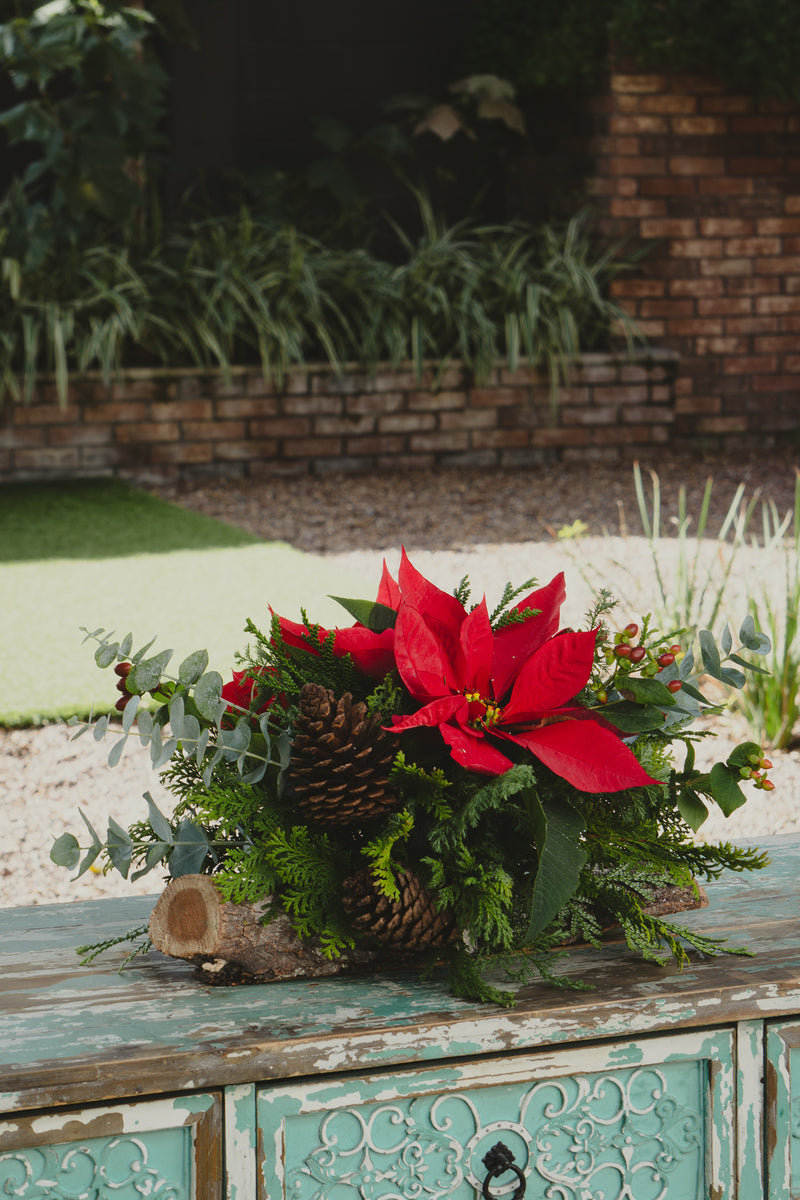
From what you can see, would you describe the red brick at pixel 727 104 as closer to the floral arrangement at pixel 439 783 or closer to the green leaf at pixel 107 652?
the floral arrangement at pixel 439 783

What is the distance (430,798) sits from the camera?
929 mm

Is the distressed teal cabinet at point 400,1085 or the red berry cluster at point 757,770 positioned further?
the red berry cluster at point 757,770

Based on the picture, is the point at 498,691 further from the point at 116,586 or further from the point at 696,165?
the point at 696,165

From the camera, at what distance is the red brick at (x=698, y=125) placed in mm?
6238

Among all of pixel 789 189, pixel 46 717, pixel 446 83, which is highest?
pixel 446 83

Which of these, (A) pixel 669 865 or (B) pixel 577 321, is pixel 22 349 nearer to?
(B) pixel 577 321

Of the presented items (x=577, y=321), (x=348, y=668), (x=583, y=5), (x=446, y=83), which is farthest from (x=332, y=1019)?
(x=446, y=83)

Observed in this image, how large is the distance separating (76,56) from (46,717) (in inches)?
132

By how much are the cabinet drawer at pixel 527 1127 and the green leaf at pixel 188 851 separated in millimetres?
200

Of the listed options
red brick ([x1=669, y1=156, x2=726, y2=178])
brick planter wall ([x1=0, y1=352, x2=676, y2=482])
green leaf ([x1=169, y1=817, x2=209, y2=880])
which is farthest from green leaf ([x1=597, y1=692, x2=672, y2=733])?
red brick ([x1=669, y1=156, x2=726, y2=178])

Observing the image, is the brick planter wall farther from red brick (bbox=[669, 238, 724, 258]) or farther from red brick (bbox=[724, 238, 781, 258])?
red brick (bbox=[724, 238, 781, 258])

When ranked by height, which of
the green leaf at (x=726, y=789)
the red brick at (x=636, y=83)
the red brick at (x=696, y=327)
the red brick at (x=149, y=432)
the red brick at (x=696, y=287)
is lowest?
the green leaf at (x=726, y=789)

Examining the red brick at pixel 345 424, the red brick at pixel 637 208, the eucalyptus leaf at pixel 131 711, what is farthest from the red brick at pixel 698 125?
the eucalyptus leaf at pixel 131 711

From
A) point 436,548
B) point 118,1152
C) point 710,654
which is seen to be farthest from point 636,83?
point 118,1152
